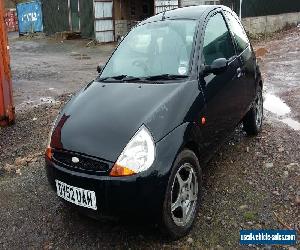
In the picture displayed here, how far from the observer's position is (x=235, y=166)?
17.1 ft

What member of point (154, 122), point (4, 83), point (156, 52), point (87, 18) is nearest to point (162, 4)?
point (87, 18)

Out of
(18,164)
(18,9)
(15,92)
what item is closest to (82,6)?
(18,9)

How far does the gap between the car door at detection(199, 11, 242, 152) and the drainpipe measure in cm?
392

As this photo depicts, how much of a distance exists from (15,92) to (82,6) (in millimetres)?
13407

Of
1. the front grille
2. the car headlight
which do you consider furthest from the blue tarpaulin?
the car headlight

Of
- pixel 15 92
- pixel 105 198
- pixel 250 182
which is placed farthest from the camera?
pixel 15 92

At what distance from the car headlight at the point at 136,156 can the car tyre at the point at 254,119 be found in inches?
112

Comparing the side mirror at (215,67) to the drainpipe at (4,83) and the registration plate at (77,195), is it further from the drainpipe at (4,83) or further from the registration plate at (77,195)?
the drainpipe at (4,83)

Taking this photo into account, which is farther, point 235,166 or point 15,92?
point 15,92

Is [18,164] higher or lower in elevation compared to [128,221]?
lower

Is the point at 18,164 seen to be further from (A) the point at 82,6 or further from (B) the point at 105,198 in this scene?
(A) the point at 82,6

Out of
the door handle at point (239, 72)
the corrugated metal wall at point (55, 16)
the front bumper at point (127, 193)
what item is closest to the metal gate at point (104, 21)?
the corrugated metal wall at point (55, 16)

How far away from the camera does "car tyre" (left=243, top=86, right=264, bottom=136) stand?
19.4 feet

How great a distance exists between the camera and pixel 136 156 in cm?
338
